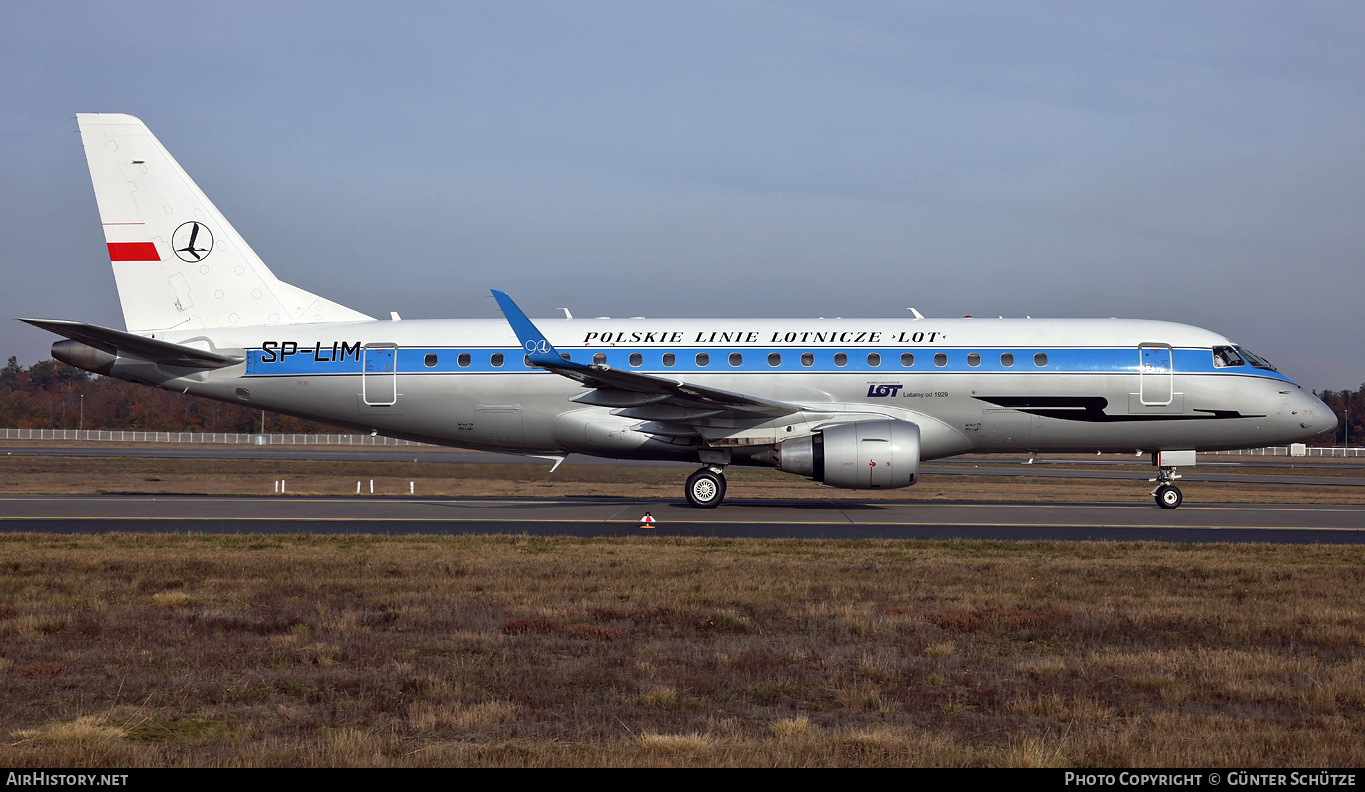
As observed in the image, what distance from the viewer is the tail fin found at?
78.8 feet

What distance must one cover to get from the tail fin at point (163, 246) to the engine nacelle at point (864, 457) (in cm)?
1252

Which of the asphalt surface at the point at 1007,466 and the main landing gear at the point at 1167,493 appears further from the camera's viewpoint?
the asphalt surface at the point at 1007,466

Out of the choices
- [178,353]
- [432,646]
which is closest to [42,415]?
[178,353]

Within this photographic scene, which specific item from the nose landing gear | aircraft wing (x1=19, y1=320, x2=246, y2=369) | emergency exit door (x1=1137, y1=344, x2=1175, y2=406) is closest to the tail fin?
aircraft wing (x1=19, y1=320, x2=246, y2=369)

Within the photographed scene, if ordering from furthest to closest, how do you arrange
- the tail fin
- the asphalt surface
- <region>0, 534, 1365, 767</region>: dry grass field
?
1. the asphalt surface
2. the tail fin
3. <region>0, 534, 1365, 767</region>: dry grass field

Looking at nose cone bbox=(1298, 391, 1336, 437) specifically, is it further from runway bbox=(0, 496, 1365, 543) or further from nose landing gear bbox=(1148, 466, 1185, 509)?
nose landing gear bbox=(1148, 466, 1185, 509)

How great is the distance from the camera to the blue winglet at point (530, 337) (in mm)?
20547

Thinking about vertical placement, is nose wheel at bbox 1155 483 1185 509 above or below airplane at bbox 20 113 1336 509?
below

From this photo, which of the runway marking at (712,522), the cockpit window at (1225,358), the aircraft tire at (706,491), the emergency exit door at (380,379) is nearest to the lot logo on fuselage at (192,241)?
the emergency exit door at (380,379)

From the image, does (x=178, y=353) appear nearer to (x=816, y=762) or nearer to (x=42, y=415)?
(x=816, y=762)

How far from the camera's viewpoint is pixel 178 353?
904 inches

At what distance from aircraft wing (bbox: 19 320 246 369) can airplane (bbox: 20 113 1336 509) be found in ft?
0.22

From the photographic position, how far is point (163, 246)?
79.4 ft

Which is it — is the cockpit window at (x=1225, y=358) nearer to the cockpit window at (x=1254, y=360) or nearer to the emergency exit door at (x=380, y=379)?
the cockpit window at (x=1254, y=360)
